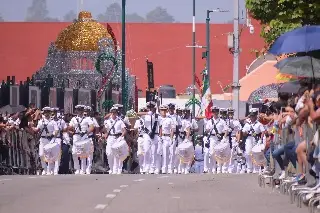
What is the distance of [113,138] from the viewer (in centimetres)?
3475

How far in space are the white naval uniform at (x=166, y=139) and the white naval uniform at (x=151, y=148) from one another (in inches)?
7.0

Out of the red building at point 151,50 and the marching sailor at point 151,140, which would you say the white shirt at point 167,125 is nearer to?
the marching sailor at point 151,140

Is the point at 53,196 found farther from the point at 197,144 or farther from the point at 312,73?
the point at 197,144

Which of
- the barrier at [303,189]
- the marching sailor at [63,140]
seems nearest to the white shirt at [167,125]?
the marching sailor at [63,140]

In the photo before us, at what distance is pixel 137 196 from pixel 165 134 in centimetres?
1591

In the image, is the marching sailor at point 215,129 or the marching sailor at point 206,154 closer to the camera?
the marching sailor at point 215,129

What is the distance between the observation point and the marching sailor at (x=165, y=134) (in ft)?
117

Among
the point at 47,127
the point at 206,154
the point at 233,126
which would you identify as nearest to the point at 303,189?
the point at 47,127

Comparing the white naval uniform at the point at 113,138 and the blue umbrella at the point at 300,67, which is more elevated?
the blue umbrella at the point at 300,67

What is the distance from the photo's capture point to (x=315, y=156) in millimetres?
16875

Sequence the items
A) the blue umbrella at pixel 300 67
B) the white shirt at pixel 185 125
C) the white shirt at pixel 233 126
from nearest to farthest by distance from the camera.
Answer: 1. the blue umbrella at pixel 300 67
2. the white shirt at pixel 185 125
3. the white shirt at pixel 233 126

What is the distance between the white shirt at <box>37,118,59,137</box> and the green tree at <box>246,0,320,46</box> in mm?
6551

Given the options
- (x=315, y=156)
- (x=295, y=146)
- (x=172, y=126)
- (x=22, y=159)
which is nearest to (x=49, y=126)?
(x=22, y=159)

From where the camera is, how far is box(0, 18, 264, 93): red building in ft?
350
